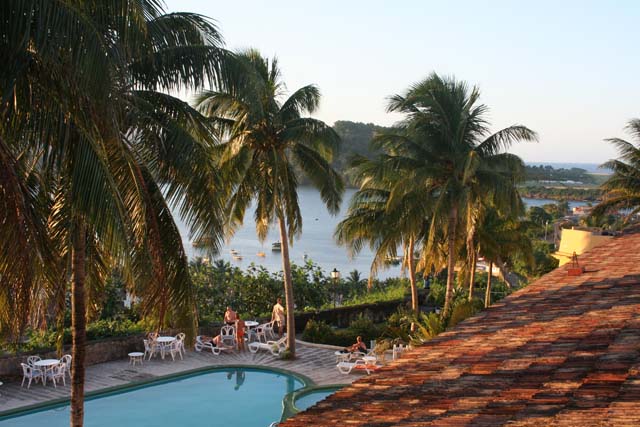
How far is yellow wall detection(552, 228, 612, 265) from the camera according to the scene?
35.7 meters

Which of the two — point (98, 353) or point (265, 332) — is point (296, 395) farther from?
point (265, 332)

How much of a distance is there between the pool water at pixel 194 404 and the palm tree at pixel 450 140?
20.4 feet

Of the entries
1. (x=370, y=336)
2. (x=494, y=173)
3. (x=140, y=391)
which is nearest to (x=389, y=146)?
(x=494, y=173)

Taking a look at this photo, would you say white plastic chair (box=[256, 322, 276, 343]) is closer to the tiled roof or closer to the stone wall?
the stone wall

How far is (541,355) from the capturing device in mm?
6984

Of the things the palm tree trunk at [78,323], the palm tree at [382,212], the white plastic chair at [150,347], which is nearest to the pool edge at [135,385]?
the white plastic chair at [150,347]

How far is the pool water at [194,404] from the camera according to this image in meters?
16.0

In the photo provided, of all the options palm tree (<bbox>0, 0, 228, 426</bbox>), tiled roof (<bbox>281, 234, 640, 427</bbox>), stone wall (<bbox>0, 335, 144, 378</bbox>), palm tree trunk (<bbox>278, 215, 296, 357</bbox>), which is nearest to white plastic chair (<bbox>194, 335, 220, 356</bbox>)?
stone wall (<bbox>0, 335, 144, 378</bbox>)

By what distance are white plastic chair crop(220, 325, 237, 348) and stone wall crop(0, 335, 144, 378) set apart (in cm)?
256

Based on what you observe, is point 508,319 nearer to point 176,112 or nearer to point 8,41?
point 176,112

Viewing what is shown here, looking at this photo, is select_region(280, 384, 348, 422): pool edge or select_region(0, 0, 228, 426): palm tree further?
select_region(280, 384, 348, 422): pool edge

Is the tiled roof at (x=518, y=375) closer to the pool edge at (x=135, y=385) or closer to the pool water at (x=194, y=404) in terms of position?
the pool water at (x=194, y=404)

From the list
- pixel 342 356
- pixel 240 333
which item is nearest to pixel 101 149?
pixel 342 356

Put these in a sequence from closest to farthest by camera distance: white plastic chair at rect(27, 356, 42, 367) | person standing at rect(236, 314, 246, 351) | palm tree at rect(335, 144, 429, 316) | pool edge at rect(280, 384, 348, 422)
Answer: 1. pool edge at rect(280, 384, 348, 422)
2. white plastic chair at rect(27, 356, 42, 367)
3. person standing at rect(236, 314, 246, 351)
4. palm tree at rect(335, 144, 429, 316)
